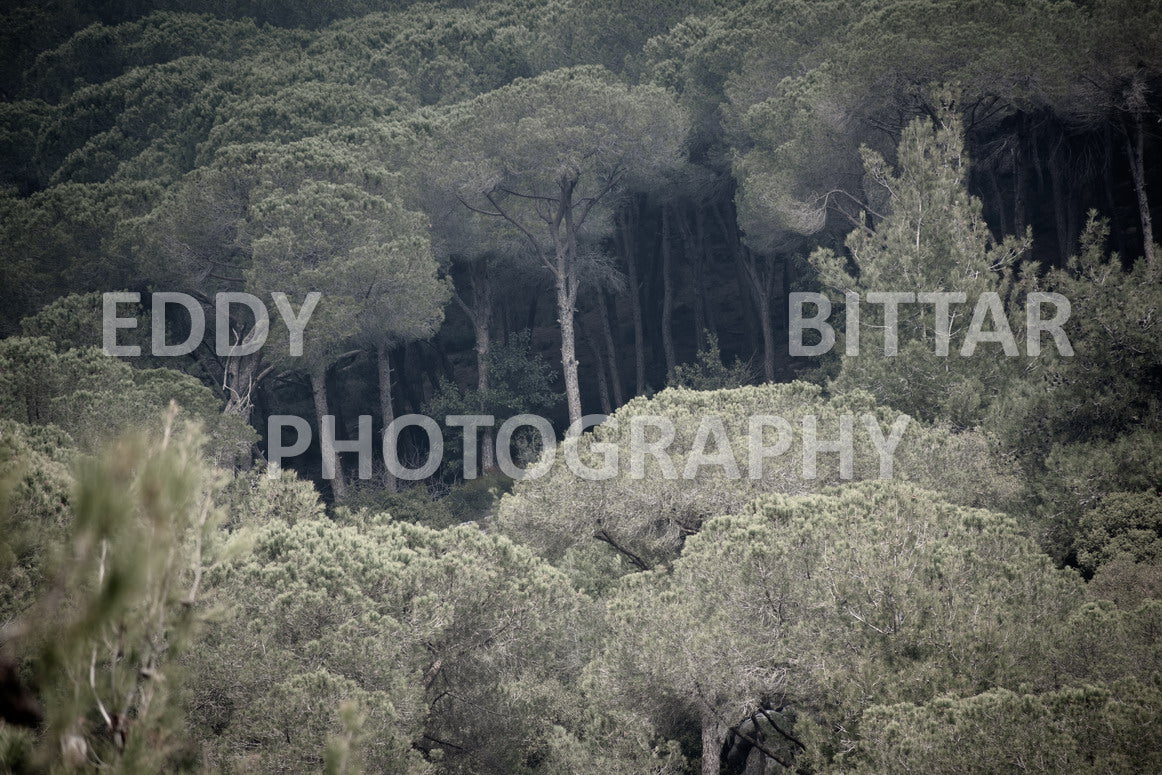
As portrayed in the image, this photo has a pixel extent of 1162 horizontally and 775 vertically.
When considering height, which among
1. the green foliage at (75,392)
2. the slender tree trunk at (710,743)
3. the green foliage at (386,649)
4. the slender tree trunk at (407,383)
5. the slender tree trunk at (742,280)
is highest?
the slender tree trunk at (742,280)

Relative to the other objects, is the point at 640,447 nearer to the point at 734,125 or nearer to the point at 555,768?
the point at 555,768

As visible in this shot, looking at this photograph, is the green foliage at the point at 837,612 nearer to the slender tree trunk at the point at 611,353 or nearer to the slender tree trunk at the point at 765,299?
the slender tree trunk at the point at 765,299

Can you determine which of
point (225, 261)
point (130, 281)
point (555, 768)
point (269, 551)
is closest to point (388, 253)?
point (225, 261)

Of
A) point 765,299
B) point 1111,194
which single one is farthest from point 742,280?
point 1111,194

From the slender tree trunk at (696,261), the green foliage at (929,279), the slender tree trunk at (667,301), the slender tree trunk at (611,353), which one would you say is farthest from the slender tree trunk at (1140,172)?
the slender tree trunk at (611,353)

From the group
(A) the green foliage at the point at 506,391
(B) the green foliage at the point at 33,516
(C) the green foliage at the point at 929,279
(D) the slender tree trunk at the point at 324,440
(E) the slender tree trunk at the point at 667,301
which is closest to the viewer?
(B) the green foliage at the point at 33,516

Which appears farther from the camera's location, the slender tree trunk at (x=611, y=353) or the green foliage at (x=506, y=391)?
the slender tree trunk at (x=611, y=353)
